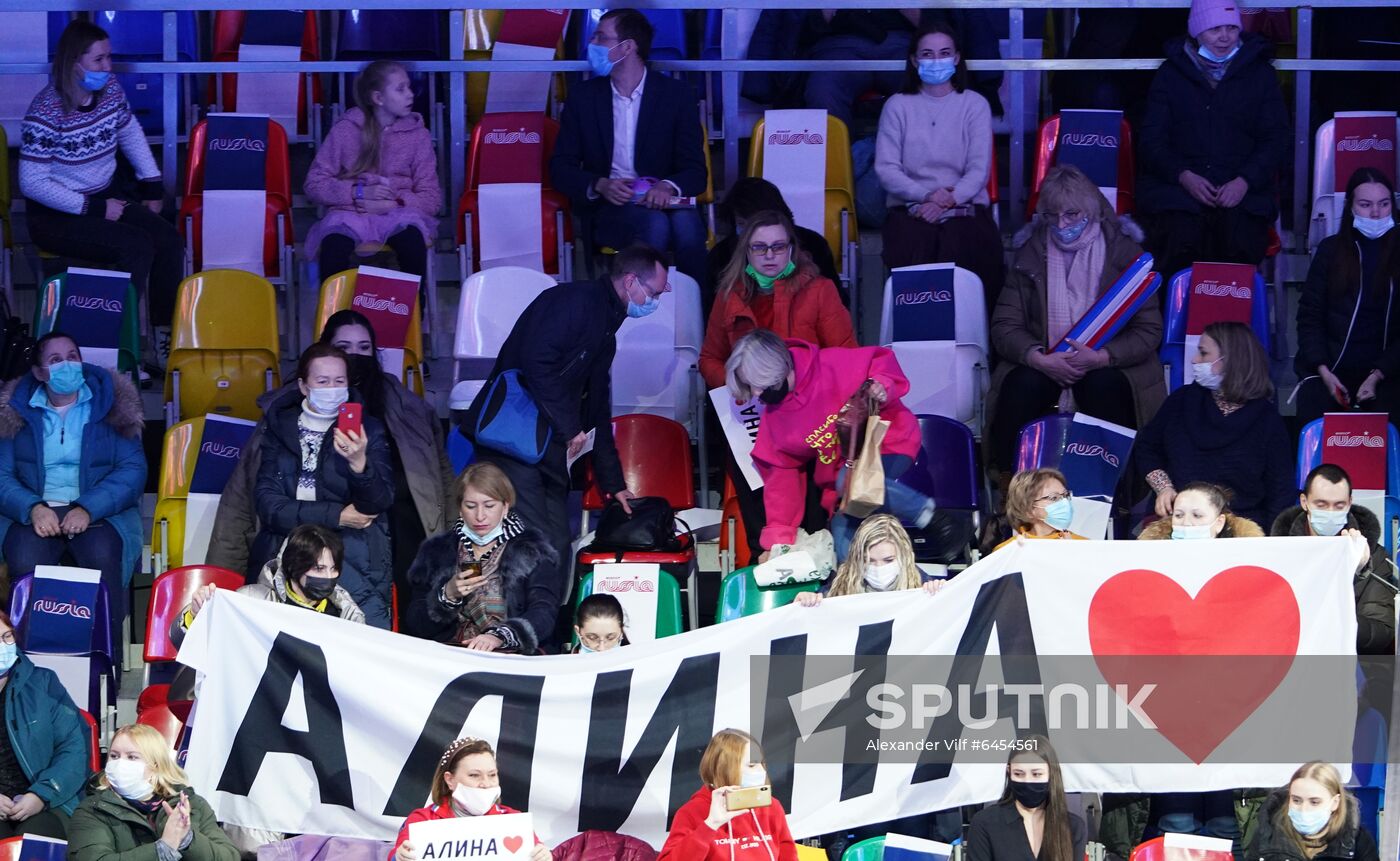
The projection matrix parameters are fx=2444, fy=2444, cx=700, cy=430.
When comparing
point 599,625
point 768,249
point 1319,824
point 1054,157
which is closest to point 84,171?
point 768,249

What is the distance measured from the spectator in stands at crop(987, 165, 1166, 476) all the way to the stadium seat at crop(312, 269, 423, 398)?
2630 mm

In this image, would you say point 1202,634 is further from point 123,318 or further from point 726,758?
point 123,318

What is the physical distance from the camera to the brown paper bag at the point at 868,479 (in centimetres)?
938

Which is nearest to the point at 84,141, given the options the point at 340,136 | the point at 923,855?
the point at 340,136

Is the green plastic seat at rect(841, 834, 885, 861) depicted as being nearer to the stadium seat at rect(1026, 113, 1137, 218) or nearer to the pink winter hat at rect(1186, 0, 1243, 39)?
the stadium seat at rect(1026, 113, 1137, 218)

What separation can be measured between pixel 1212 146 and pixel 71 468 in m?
5.41

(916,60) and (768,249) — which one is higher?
(916,60)

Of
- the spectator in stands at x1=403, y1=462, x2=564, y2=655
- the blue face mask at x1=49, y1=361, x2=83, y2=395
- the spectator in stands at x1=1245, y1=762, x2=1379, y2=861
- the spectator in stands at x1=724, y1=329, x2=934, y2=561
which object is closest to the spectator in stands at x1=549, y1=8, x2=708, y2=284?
the spectator in stands at x1=724, y1=329, x2=934, y2=561

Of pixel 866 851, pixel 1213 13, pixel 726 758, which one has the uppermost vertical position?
pixel 1213 13

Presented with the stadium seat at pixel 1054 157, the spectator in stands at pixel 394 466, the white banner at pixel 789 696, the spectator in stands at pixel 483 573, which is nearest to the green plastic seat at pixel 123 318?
the spectator in stands at pixel 394 466

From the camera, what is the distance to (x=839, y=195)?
11805 mm

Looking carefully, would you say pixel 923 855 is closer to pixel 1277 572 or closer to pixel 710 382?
pixel 1277 572

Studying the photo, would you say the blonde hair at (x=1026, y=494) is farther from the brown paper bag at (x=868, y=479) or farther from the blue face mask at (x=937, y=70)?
the blue face mask at (x=937, y=70)

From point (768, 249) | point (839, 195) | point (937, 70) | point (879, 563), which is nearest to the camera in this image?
point (879, 563)
